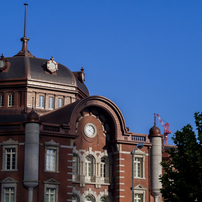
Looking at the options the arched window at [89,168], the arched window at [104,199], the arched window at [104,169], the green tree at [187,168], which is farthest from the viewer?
the arched window at [104,169]

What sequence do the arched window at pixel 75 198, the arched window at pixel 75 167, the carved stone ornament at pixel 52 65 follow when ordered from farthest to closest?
the carved stone ornament at pixel 52 65 < the arched window at pixel 75 167 < the arched window at pixel 75 198

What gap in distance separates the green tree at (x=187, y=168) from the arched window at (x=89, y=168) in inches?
570

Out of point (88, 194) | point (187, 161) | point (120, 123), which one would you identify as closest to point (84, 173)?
point (88, 194)

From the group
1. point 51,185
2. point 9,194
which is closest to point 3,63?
point 51,185

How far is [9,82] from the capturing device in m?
64.0

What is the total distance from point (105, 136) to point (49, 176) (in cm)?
837

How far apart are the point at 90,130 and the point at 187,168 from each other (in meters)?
17.1

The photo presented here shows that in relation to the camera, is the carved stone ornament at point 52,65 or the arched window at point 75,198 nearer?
the arched window at point 75,198

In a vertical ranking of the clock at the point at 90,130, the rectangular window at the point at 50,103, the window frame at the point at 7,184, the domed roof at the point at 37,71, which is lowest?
the window frame at the point at 7,184

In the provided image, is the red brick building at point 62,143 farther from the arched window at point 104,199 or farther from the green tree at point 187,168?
the green tree at point 187,168

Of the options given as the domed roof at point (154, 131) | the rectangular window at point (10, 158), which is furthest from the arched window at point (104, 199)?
the rectangular window at point (10, 158)

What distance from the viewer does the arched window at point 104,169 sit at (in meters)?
60.6

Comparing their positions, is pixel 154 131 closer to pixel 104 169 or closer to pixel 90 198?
pixel 104 169

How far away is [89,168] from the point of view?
198 feet
